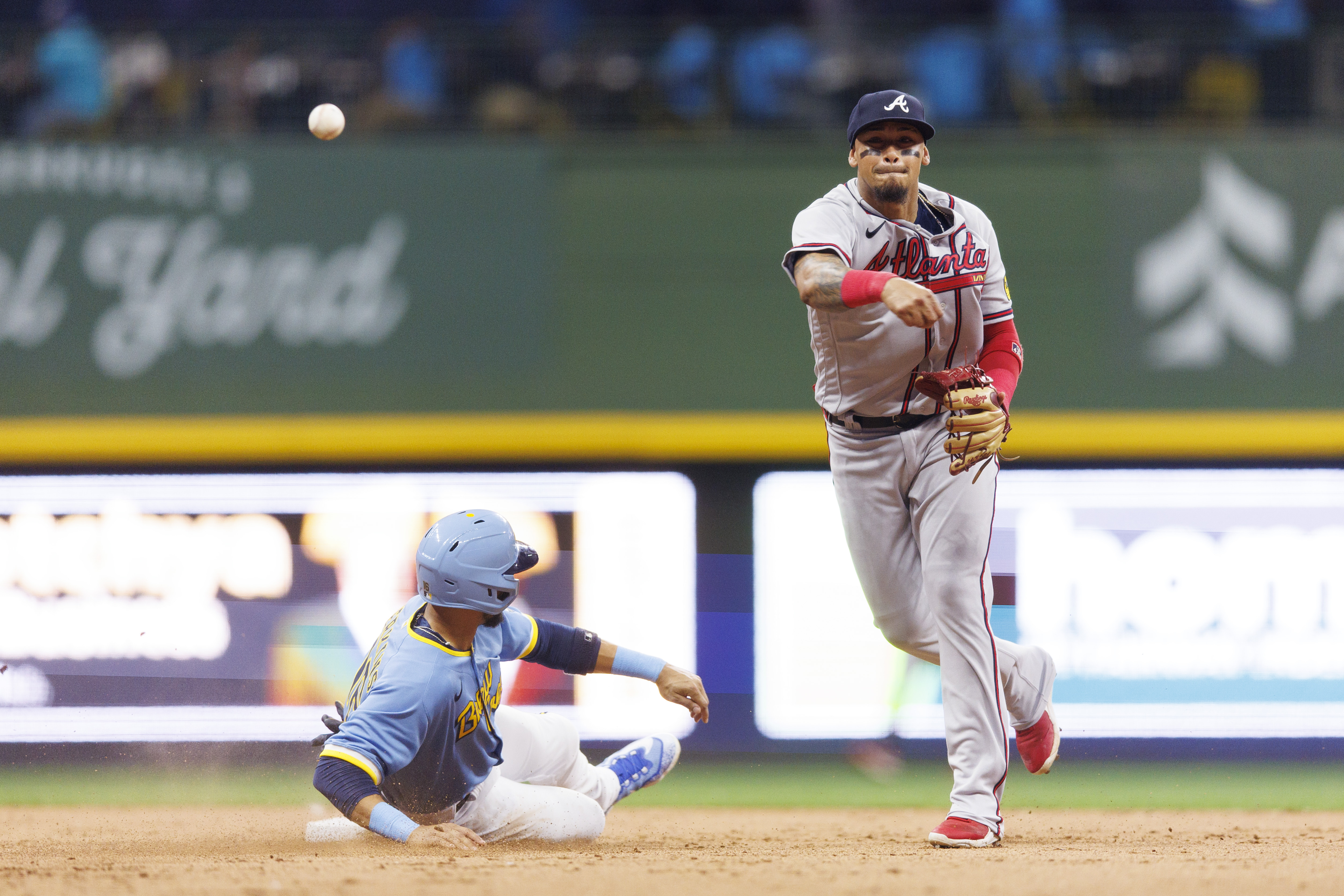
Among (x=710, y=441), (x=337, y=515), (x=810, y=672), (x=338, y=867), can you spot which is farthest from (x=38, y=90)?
(x=338, y=867)

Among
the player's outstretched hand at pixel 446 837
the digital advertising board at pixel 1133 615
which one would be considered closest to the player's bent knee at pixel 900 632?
the player's outstretched hand at pixel 446 837

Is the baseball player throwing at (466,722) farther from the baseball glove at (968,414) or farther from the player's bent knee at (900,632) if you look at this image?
the baseball glove at (968,414)

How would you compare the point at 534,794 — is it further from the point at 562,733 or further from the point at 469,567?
the point at 469,567

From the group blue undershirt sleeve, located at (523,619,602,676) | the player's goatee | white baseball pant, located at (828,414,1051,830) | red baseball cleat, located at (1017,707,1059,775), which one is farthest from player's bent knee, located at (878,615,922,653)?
the player's goatee

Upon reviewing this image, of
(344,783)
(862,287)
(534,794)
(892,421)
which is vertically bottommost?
(534,794)

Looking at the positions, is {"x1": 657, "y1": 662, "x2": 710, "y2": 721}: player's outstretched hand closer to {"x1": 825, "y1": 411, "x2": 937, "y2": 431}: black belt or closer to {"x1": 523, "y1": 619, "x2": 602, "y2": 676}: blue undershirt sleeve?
{"x1": 523, "y1": 619, "x2": 602, "y2": 676}: blue undershirt sleeve

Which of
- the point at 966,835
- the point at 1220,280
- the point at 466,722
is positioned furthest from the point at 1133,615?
the point at 466,722

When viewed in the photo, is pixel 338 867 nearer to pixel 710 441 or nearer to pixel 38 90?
pixel 710 441
